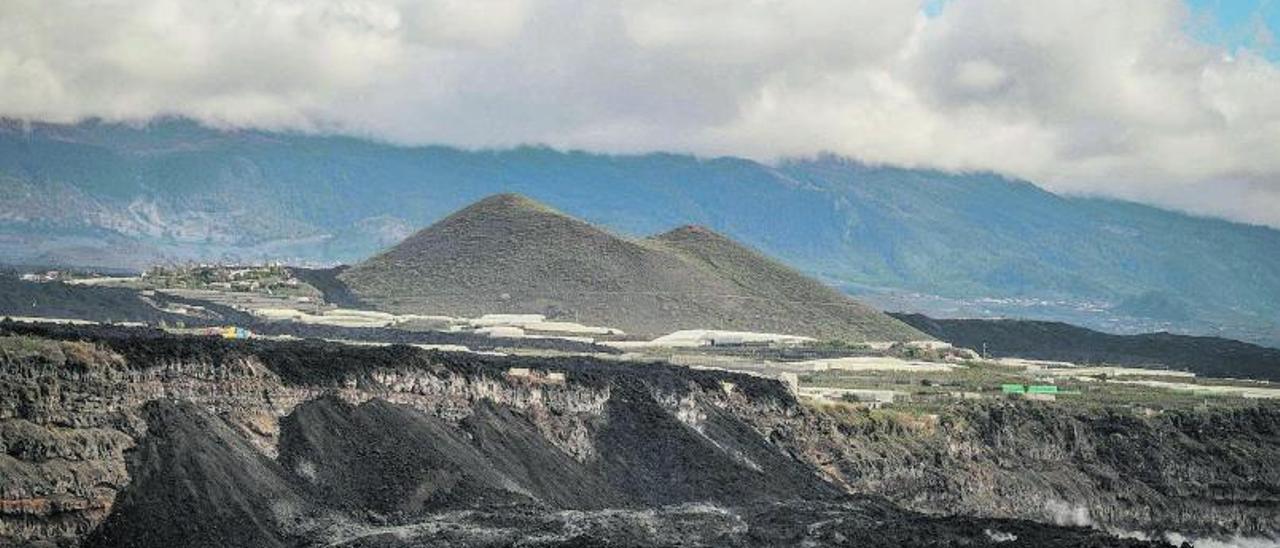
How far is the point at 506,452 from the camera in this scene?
87000 millimetres

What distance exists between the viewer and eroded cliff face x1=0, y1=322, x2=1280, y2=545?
227 ft

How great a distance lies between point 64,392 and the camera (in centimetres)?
7175

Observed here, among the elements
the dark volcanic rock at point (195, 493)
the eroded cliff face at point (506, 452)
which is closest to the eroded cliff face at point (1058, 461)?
the eroded cliff face at point (506, 452)

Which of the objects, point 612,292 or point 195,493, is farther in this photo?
point 612,292

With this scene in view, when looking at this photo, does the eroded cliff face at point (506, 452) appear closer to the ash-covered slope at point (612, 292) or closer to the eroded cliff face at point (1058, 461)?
the eroded cliff face at point (1058, 461)

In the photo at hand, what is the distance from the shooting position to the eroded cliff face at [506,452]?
69.3 metres

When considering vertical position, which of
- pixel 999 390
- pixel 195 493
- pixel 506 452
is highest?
pixel 999 390

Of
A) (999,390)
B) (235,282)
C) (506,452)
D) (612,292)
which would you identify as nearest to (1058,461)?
(999,390)

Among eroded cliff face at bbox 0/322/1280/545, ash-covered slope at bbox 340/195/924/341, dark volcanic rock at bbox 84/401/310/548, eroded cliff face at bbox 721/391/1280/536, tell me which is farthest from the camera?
ash-covered slope at bbox 340/195/924/341

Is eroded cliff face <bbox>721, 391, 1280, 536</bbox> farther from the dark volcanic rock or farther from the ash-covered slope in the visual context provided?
the ash-covered slope

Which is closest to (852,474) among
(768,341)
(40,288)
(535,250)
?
(768,341)

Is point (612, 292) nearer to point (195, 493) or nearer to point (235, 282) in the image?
point (235, 282)

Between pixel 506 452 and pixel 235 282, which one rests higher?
pixel 235 282

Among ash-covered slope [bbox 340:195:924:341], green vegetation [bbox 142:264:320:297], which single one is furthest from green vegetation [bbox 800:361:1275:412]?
green vegetation [bbox 142:264:320:297]
